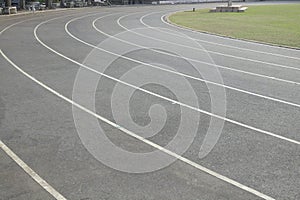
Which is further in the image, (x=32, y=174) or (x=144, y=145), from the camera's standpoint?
(x=144, y=145)

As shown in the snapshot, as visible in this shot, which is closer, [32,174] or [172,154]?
[32,174]

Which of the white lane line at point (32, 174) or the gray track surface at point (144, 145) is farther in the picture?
the gray track surface at point (144, 145)

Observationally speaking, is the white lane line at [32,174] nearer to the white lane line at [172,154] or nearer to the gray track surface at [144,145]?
the gray track surface at [144,145]

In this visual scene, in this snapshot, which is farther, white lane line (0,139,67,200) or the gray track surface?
the gray track surface

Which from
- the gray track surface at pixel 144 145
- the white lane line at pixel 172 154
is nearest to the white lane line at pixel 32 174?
the gray track surface at pixel 144 145

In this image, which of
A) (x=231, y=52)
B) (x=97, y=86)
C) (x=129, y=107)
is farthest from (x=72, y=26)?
(x=129, y=107)

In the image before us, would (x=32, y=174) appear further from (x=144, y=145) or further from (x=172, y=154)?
(x=172, y=154)

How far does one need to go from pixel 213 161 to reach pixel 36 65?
10331 millimetres

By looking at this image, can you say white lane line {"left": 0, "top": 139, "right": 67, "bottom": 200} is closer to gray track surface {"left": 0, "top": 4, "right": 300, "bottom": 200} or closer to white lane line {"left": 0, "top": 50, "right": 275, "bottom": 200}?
gray track surface {"left": 0, "top": 4, "right": 300, "bottom": 200}

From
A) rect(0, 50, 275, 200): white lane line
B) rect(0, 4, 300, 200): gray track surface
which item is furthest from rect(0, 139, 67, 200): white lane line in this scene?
rect(0, 50, 275, 200): white lane line

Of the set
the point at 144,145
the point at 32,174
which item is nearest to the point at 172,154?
the point at 144,145

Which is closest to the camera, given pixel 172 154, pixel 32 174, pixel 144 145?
pixel 32 174

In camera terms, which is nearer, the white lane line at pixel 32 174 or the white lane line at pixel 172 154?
the white lane line at pixel 32 174

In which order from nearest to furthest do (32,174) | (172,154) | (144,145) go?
1. (32,174)
2. (172,154)
3. (144,145)
